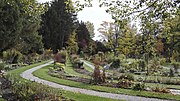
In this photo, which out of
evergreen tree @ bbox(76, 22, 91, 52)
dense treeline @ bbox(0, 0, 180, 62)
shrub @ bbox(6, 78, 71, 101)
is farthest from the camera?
evergreen tree @ bbox(76, 22, 91, 52)

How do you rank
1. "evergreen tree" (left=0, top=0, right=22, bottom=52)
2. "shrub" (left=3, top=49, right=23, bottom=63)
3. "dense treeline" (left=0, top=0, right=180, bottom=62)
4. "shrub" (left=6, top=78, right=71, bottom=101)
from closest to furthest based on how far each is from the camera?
"dense treeline" (left=0, top=0, right=180, bottom=62) → "shrub" (left=6, top=78, right=71, bottom=101) → "evergreen tree" (left=0, top=0, right=22, bottom=52) → "shrub" (left=3, top=49, right=23, bottom=63)

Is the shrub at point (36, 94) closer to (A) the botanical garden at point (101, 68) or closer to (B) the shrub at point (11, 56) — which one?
(A) the botanical garden at point (101, 68)

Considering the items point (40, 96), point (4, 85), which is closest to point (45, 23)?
point (4, 85)

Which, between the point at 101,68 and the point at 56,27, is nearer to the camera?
the point at 101,68

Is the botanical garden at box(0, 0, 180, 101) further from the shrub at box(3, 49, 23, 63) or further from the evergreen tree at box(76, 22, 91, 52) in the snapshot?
the evergreen tree at box(76, 22, 91, 52)

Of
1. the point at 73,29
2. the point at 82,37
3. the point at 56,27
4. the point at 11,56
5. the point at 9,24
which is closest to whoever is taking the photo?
the point at 9,24

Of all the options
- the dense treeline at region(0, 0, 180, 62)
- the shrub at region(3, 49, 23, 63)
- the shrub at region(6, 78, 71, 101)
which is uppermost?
the dense treeline at region(0, 0, 180, 62)

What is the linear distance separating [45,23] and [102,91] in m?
44.7

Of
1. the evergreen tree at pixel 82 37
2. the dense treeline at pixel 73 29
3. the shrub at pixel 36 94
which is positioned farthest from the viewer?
the evergreen tree at pixel 82 37

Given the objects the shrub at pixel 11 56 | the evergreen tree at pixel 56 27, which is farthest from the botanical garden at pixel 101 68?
the evergreen tree at pixel 56 27

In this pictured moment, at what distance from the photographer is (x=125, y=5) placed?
5.43m

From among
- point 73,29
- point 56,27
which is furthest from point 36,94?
point 73,29

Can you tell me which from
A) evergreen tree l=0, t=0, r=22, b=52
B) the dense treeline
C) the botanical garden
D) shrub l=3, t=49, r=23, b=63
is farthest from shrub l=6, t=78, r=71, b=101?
shrub l=3, t=49, r=23, b=63

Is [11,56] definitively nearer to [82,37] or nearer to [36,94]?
[36,94]
